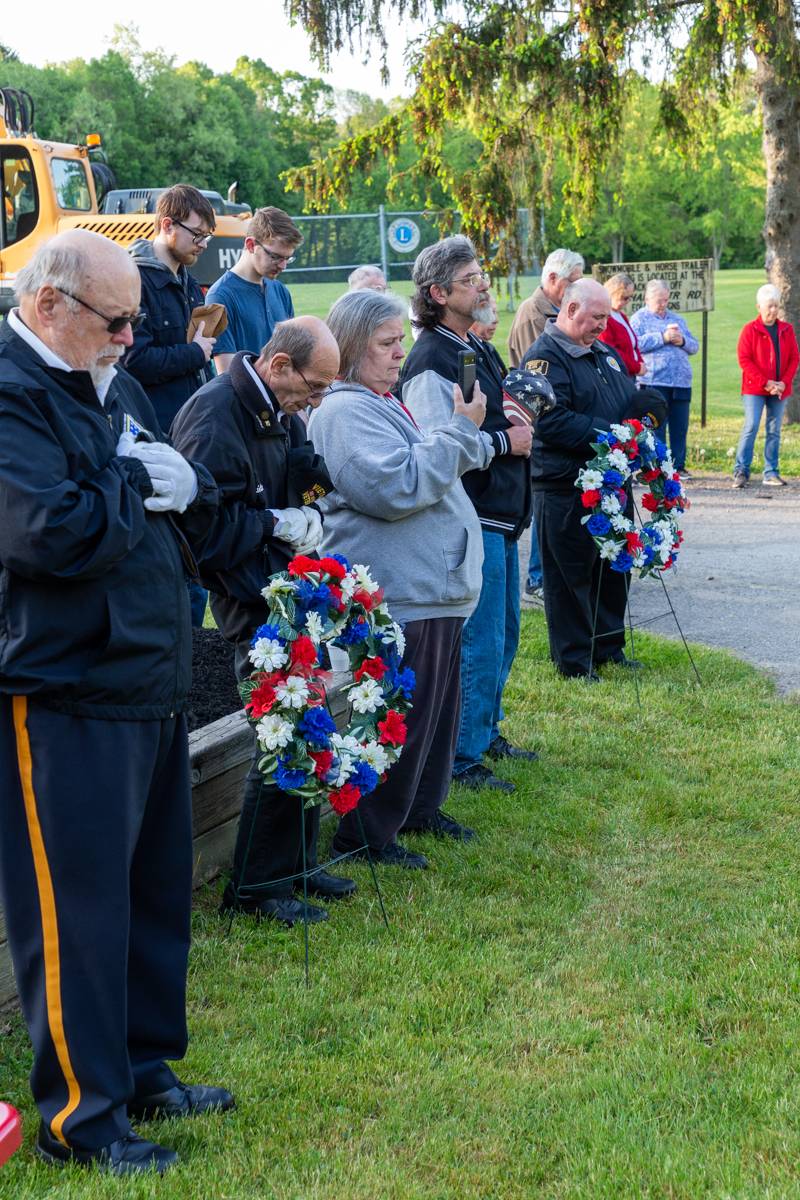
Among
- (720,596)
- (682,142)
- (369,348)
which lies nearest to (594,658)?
(720,596)

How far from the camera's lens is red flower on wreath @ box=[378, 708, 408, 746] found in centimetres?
407

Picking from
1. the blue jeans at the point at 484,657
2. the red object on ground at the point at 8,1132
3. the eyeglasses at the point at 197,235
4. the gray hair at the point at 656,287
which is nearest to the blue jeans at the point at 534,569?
the blue jeans at the point at 484,657

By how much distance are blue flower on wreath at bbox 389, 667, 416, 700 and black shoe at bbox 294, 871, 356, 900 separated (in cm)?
76

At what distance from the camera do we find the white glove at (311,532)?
13.1 feet

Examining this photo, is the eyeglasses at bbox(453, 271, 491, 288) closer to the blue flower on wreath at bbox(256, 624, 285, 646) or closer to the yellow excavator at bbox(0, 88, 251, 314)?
the blue flower on wreath at bbox(256, 624, 285, 646)

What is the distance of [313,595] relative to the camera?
383 cm

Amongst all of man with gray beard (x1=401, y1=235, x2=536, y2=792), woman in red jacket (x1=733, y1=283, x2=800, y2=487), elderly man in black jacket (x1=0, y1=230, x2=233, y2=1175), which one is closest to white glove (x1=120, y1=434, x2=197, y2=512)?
elderly man in black jacket (x1=0, y1=230, x2=233, y2=1175)

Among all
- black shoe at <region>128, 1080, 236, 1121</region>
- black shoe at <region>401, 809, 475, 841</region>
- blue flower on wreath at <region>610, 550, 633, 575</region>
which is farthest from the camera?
blue flower on wreath at <region>610, 550, 633, 575</region>

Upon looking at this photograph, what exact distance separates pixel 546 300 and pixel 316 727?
572 cm

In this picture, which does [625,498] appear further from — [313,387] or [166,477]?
[166,477]

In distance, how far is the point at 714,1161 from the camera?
9.75 ft

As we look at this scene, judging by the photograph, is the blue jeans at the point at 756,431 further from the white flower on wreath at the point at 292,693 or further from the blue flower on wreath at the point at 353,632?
the white flower on wreath at the point at 292,693

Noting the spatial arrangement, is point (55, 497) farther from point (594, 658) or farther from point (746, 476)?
point (746, 476)

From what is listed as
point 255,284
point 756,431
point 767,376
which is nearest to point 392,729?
point 255,284
